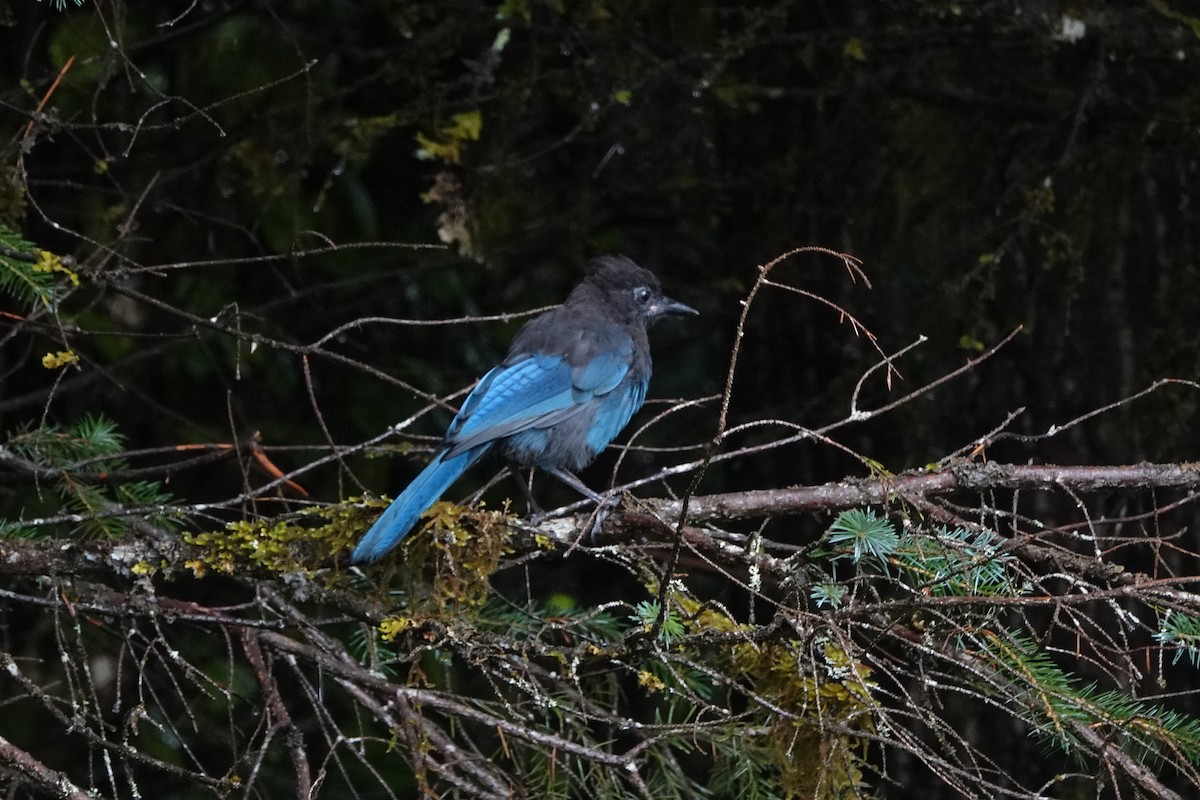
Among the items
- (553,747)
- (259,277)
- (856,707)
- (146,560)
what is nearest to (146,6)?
(259,277)

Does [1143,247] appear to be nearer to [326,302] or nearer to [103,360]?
[326,302]

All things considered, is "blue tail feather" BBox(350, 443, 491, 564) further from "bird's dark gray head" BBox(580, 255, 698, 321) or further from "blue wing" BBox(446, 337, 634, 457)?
"bird's dark gray head" BBox(580, 255, 698, 321)

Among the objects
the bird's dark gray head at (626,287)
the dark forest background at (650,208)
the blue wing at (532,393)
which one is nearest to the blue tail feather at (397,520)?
the blue wing at (532,393)

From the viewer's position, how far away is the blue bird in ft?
12.7

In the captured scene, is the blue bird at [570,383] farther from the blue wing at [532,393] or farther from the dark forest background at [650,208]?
the dark forest background at [650,208]

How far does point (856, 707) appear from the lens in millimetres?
2645

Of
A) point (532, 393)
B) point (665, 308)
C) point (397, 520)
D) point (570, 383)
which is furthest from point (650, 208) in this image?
point (397, 520)

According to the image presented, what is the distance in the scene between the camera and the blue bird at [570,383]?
3.87 m

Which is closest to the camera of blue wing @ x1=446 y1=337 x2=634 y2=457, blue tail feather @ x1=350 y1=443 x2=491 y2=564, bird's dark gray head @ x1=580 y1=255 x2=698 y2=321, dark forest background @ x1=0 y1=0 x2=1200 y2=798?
blue tail feather @ x1=350 y1=443 x2=491 y2=564

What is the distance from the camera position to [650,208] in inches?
198

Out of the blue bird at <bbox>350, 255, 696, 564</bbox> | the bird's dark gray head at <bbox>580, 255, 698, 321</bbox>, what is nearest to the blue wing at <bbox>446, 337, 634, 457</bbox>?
the blue bird at <bbox>350, 255, 696, 564</bbox>

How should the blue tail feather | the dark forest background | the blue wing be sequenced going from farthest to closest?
the dark forest background → the blue wing → the blue tail feather

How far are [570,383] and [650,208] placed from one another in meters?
1.03

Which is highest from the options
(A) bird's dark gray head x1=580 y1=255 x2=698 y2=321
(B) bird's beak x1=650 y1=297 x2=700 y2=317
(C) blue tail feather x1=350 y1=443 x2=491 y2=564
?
(C) blue tail feather x1=350 y1=443 x2=491 y2=564
